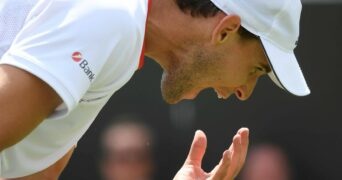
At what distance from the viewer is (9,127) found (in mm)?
1552

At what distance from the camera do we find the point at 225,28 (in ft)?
6.21

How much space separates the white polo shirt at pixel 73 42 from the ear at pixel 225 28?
19 cm

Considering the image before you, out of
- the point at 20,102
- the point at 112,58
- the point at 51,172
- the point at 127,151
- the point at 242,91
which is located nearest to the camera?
the point at 20,102

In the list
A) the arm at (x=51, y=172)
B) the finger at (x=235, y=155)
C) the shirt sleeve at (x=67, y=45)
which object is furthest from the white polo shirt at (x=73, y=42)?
the arm at (x=51, y=172)

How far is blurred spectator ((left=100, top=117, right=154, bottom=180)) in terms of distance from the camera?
11.8 ft

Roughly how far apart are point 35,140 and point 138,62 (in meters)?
0.40

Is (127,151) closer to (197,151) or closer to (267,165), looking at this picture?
(267,165)

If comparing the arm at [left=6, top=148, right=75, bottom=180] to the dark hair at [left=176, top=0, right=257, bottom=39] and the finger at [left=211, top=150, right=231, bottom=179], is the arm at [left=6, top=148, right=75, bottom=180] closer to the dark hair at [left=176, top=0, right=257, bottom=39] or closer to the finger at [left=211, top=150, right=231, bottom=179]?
the finger at [left=211, top=150, right=231, bottom=179]

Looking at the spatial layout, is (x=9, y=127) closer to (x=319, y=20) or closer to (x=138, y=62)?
(x=138, y=62)

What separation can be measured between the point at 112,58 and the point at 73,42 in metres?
0.11

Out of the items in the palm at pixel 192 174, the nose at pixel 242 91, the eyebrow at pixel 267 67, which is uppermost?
the eyebrow at pixel 267 67

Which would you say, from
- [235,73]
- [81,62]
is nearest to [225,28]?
[235,73]

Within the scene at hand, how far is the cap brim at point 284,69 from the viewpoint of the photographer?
1.97m

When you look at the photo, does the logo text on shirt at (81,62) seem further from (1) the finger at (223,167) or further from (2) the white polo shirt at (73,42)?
(1) the finger at (223,167)
